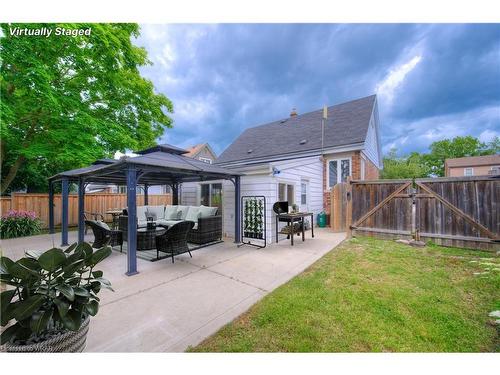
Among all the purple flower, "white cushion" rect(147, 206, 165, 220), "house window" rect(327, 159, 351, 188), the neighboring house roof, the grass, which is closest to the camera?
the grass

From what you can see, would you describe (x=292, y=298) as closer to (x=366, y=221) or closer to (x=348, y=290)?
(x=348, y=290)

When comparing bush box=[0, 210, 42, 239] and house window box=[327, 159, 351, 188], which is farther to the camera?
house window box=[327, 159, 351, 188]

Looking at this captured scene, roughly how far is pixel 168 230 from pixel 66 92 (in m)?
7.63

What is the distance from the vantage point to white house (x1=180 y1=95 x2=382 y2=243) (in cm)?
725

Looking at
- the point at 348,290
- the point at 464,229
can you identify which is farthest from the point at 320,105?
the point at 348,290

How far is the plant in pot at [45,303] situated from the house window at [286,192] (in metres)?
6.41

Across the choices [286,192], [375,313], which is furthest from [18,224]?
[375,313]

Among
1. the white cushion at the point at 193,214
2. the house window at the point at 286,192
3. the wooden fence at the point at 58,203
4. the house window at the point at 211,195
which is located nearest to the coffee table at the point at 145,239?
the white cushion at the point at 193,214

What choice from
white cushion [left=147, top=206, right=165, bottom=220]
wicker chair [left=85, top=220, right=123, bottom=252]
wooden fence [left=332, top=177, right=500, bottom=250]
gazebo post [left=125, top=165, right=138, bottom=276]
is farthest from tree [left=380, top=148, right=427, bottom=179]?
gazebo post [left=125, top=165, right=138, bottom=276]

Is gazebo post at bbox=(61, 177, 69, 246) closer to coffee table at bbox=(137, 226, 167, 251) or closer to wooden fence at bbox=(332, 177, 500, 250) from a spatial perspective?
coffee table at bbox=(137, 226, 167, 251)

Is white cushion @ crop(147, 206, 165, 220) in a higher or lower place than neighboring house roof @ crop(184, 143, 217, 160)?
lower

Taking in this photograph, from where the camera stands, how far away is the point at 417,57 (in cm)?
456

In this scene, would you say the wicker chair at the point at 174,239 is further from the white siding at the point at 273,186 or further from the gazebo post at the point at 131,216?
the white siding at the point at 273,186
